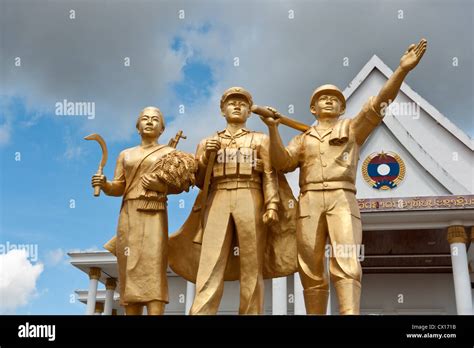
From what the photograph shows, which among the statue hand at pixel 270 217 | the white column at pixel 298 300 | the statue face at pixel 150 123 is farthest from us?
the white column at pixel 298 300

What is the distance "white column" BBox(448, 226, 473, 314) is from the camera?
45.1ft

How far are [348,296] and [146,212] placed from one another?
2225mm

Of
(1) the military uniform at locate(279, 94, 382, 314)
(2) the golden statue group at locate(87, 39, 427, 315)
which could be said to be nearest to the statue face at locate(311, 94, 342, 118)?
(2) the golden statue group at locate(87, 39, 427, 315)

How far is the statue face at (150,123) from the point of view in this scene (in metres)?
6.87

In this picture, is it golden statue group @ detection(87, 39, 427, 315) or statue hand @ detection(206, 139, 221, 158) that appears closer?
golden statue group @ detection(87, 39, 427, 315)

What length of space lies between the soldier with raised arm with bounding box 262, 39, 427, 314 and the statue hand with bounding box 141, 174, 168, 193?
1203 millimetres

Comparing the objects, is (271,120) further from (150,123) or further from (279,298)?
(279,298)

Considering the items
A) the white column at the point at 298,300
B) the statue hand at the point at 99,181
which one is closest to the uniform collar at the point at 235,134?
the statue hand at the point at 99,181

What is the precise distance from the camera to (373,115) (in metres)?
6.42

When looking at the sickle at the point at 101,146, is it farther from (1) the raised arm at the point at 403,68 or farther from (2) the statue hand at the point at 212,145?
(1) the raised arm at the point at 403,68

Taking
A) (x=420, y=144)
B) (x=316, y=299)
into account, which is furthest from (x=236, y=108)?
(x=420, y=144)

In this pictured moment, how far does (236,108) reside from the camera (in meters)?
6.71

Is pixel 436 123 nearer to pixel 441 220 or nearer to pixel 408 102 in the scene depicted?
pixel 408 102

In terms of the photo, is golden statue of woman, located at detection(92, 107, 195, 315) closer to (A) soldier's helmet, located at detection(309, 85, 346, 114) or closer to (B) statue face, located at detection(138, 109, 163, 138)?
(B) statue face, located at detection(138, 109, 163, 138)
